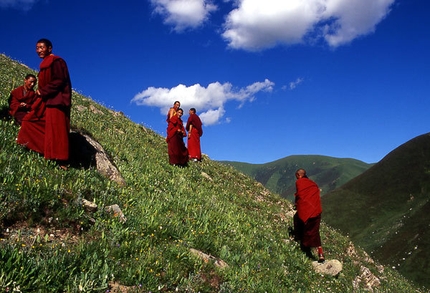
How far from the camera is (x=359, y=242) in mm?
105688

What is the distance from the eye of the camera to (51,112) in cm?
936

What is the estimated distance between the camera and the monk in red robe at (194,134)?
2206 cm

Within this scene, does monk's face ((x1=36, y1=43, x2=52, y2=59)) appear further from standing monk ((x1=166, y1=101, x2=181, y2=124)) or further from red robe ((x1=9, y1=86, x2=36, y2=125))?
standing monk ((x1=166, y1=101, x2=181, y2=124))

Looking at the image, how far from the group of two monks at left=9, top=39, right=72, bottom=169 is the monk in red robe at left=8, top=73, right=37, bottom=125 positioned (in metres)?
2.05

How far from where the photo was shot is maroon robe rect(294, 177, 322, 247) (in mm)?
12336

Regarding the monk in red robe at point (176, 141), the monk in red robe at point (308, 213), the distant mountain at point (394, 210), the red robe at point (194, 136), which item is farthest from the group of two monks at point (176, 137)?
A: the distant mountain at point (394, 210)

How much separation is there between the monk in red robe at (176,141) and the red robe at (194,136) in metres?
3.47

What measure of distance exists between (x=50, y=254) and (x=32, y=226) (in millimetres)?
1155

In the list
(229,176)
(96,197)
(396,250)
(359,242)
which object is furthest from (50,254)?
(359,242)

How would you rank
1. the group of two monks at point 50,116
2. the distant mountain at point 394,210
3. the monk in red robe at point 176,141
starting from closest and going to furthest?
the group of two monks at point 50,116, the monk in red robe at point 176,141, the distant mountain at point 394,210

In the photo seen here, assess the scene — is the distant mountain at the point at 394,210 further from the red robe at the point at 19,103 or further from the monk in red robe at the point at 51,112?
the monk in red robe at the point at 51,112

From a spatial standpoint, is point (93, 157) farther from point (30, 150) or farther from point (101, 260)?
point (101, 260)

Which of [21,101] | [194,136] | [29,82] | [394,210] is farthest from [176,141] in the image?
[394,210]

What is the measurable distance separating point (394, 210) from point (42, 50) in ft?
417
